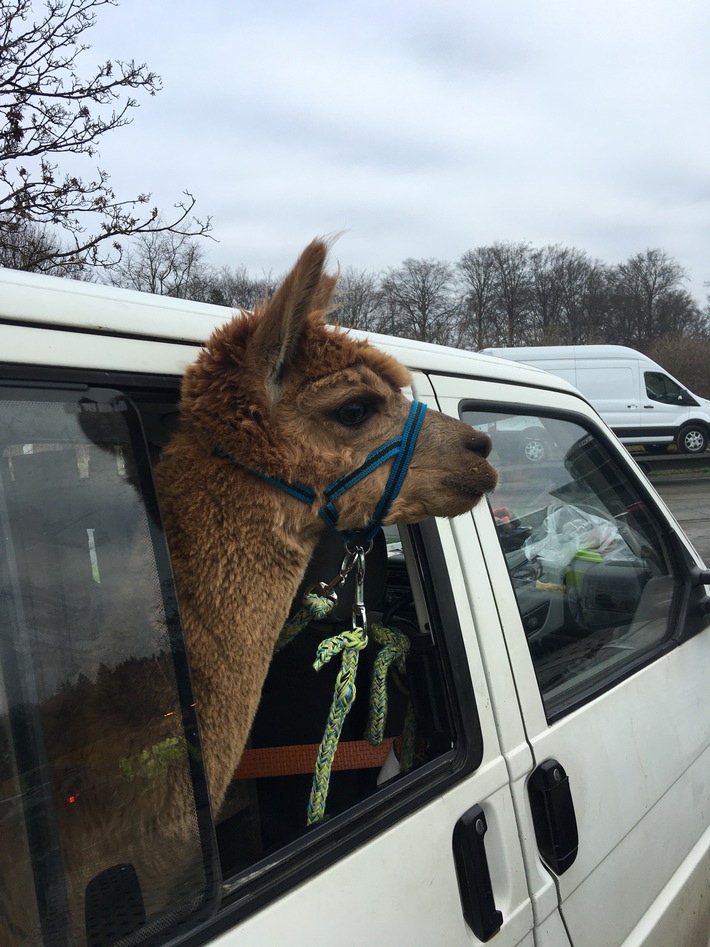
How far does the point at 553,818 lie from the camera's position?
1.72m

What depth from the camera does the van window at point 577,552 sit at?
222 centimetres

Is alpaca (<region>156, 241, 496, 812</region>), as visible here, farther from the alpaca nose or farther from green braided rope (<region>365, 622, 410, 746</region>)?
green braided rope (<region>365, 622, 410, 746</region>)

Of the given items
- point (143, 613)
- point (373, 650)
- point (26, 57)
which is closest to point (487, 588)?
point (373, 650)

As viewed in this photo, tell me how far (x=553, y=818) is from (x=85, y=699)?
1.18 m

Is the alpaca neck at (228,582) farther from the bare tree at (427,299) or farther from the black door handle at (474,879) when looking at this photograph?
the bare tree at (427,299)

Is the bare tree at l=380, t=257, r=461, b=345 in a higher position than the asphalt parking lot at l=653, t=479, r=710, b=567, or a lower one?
higher

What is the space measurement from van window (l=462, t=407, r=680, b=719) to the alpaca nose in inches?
7.7

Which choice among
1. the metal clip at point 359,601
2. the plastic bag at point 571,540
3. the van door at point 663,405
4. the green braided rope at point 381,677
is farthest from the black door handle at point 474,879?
the van door at point 663,405

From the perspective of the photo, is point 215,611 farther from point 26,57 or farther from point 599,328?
point 599,328

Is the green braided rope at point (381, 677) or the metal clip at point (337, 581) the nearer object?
the metal clip at point (337, 581)

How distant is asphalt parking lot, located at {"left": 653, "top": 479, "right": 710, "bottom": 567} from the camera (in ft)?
35.4

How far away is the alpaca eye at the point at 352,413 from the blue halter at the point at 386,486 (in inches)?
3.5

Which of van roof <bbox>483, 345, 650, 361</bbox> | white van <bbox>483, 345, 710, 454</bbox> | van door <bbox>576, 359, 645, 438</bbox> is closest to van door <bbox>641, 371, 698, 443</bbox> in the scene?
white van <bbox>483, 345, 710, 454</bbox>

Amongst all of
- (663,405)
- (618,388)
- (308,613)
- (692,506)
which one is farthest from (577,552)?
(663,405)
